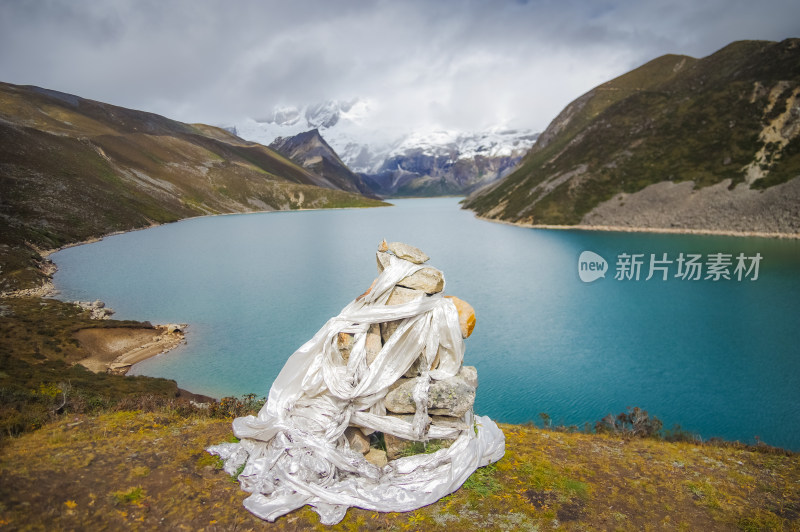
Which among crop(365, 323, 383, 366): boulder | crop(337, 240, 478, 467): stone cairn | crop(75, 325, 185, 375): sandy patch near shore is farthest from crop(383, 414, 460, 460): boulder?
crop(75, 325, 185, 375): sandy patch near shore

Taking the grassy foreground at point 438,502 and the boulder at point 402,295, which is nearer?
the grassy foreground at point 438,502

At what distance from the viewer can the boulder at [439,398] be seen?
8812 mm

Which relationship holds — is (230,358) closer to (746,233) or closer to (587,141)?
(746,233)

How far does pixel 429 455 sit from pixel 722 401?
54.3 feet

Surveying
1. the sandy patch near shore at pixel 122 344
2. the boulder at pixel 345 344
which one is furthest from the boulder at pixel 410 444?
the sandy patch near shore at pixel 122 344

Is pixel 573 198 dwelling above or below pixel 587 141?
below

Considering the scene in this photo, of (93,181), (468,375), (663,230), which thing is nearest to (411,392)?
(468,375)

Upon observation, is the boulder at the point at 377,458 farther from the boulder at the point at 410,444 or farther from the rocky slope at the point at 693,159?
the rocky slope at the point at 693,159

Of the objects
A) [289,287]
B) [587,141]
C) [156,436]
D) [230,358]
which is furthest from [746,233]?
[156,436]

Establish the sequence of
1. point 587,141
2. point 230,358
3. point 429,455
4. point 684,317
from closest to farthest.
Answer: point 429,455
point 230,358
point 684,317
point 587,141

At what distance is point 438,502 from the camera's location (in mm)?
8000

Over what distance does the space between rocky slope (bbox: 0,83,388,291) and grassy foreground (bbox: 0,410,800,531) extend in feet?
128

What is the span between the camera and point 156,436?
32.4 ft

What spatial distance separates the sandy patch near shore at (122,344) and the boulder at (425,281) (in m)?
19.6
